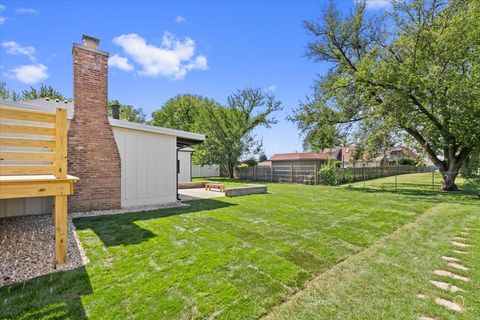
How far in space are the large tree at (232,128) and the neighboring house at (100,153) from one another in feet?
44.7

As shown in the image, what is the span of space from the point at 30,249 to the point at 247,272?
378 cm

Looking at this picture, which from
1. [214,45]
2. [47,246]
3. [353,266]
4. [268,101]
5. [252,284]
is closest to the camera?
[252,284]

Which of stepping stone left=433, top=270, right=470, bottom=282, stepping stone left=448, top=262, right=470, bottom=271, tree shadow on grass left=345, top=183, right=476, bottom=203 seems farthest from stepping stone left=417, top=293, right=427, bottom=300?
tree shadow on grass left=345, top=183, right=476, bottom=203

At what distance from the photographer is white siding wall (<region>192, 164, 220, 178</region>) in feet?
83.5

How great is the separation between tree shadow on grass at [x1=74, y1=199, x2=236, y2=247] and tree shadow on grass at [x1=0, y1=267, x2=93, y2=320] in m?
1.21

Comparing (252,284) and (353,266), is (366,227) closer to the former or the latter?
(353,266)

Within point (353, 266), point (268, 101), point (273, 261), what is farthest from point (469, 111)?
point (268, 101)

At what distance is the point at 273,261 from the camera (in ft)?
11.9

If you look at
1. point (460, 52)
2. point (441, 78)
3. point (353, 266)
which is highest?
point (460, 52)

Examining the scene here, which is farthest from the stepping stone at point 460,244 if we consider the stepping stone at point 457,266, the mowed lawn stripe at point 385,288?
the stepping stone at point 457,266

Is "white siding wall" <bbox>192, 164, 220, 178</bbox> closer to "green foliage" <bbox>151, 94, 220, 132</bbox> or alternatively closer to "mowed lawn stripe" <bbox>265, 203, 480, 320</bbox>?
"green foliage" <bbox>151, 94, 220, 132</bbox>

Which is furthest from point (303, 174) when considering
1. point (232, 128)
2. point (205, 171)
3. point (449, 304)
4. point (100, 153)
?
point (449, 304)

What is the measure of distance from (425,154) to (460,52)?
5.74 m

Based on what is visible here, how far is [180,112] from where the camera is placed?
31.9 metres
